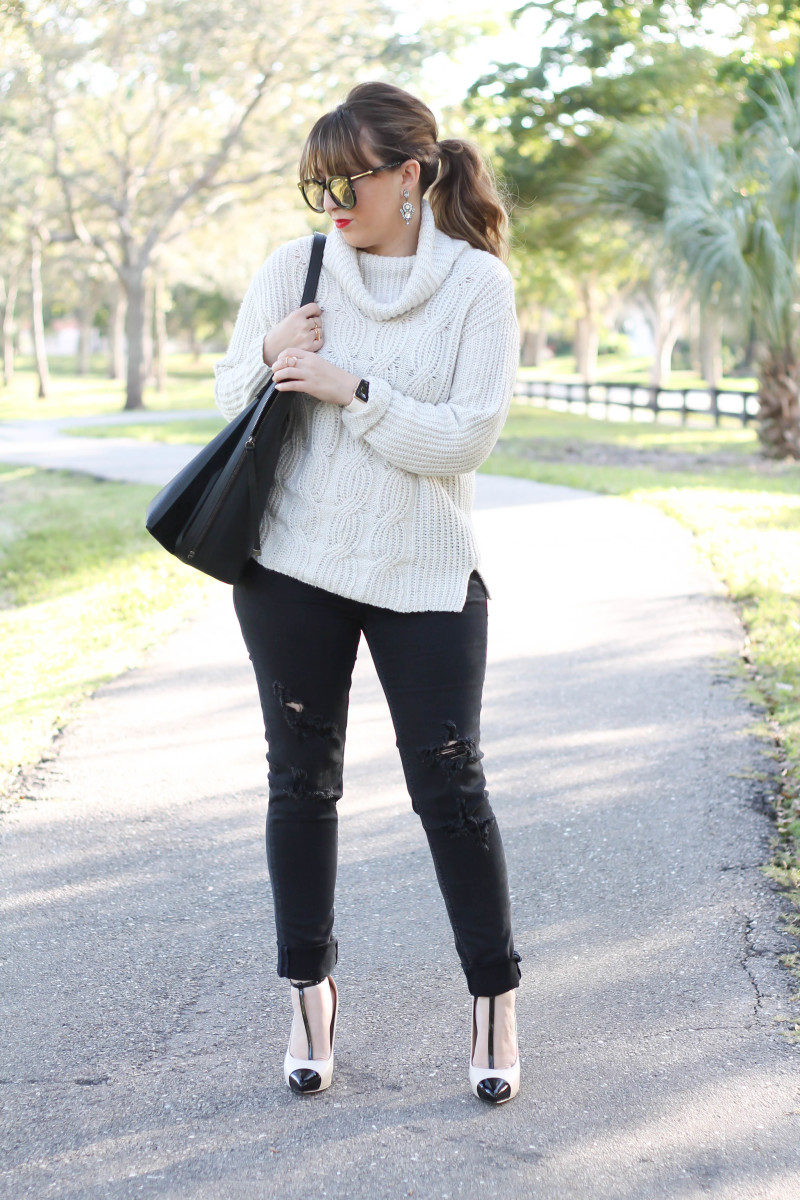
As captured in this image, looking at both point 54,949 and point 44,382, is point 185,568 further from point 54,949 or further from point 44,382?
point 44,382

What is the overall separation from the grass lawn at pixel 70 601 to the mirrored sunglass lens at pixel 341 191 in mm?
2741

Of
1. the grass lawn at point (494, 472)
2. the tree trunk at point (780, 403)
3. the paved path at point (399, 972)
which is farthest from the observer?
the tree trunk at point (780, 403)

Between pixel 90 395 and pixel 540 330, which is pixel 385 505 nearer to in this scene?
pixel 90 395

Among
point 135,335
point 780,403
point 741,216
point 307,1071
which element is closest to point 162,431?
point 135,335

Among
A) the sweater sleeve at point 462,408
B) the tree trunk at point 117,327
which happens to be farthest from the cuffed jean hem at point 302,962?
the tree trunk at point 117,327

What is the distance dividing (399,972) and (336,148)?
1.91m

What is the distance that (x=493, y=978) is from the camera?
8.32 feet

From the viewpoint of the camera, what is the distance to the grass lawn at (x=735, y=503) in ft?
16.1

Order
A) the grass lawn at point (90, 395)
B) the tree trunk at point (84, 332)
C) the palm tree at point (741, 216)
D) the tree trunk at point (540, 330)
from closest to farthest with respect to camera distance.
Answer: the palm tree at point (741, 216) < the grass lawn at point (90, 395) < the tree trunk at point (84, 332) < the tree trunk at point (540, 330)

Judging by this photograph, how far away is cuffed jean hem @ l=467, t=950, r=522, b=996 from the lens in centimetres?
253

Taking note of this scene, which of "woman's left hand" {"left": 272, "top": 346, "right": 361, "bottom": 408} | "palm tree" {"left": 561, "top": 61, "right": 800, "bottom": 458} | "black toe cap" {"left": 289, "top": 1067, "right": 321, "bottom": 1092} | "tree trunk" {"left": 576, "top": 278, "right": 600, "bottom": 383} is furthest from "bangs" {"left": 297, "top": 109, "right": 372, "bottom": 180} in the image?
"tree trunk" {"left": 576, "top": 278, "right": 600, "bottom": 383}

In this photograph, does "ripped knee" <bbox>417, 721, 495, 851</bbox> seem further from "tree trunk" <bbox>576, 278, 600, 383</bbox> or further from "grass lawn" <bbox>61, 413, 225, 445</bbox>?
"tree trunk" <bbox>576, 278, 600, 383</bbox>

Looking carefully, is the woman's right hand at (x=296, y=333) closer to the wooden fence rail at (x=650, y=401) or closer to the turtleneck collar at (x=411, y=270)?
the turtleneck collar at (x=411, y=270)

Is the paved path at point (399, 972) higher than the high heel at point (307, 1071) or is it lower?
lower
